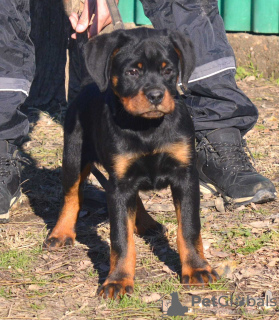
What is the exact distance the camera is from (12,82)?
405cm

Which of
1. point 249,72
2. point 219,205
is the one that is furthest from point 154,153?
point 249,72

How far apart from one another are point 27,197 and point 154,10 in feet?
5.48

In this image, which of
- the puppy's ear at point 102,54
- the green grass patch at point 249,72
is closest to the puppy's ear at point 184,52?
the puppy's ear at point 102,54

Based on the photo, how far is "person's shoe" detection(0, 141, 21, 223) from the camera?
396 cm

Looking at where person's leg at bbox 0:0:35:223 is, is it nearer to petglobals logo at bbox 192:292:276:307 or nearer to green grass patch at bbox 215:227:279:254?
green grass patch at bbox 215:227:279:254

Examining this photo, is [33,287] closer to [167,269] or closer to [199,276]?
[167,269]

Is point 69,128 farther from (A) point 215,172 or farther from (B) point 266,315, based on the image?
(B) point 266,315

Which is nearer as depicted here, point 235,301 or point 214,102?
point 235,301

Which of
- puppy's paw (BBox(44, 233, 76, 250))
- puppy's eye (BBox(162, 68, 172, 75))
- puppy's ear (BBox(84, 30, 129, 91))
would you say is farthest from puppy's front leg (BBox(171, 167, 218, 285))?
puppy's paw (BBox(44, 233, 76, 250))

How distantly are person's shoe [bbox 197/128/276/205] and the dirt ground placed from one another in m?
0.09

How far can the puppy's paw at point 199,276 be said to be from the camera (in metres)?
2.83

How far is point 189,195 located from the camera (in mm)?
2955

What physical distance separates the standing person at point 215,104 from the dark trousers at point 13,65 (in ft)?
1.32

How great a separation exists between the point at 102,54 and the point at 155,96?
0.42 meters
